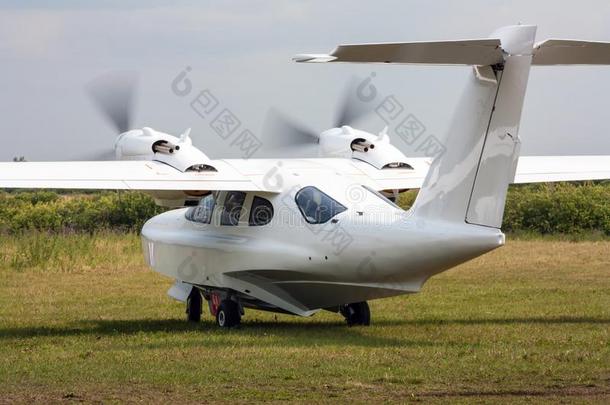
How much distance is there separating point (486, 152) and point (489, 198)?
1.82ft

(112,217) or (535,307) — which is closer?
(535,307)

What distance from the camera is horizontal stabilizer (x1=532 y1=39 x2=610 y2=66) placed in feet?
44.2

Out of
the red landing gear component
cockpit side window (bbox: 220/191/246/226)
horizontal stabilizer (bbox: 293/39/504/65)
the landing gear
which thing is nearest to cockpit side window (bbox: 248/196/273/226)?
cockpit side window (bbox: 220/191/246/226)

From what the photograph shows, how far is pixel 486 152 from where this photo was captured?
14.0m

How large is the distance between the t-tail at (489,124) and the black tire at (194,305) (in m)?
5.43

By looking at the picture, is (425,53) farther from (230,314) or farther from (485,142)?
(230,314)

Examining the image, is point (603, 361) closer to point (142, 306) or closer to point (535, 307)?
point (535, 307)

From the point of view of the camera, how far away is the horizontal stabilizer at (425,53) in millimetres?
12281

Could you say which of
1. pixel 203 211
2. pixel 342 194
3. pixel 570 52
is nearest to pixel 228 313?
pixel 203 211

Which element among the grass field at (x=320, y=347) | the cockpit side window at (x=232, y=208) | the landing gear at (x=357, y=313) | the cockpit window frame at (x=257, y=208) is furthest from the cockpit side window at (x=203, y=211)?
the landing gear at (x=357, y=313)

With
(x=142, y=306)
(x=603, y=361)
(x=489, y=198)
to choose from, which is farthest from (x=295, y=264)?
(x=142, y=306)

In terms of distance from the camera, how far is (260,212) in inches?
673

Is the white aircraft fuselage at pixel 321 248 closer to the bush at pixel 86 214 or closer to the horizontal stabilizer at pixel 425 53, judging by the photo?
the horizontal stabilizer at pixel 425 53

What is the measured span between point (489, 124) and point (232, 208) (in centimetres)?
507
